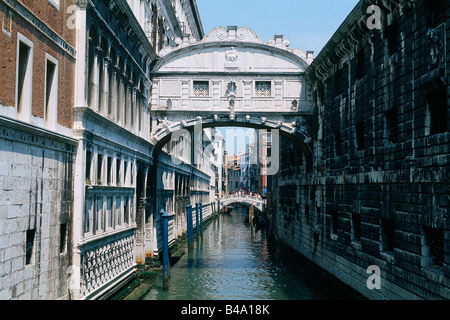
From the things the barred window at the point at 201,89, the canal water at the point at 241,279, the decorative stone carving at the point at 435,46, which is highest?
the barred window at the point at 201,89

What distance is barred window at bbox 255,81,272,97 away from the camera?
1955 centimetres

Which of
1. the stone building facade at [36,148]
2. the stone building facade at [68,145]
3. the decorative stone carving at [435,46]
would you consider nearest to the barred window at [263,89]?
the stone building facade at [68,145]

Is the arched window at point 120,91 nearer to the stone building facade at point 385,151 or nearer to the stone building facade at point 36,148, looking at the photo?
the stone building facade at point 36,148

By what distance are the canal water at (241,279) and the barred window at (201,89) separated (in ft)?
23.4

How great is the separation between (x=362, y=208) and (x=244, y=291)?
5302mm

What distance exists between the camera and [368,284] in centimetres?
1260

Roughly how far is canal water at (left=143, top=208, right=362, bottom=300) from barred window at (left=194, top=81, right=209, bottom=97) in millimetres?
7127

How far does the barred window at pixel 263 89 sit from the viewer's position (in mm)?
19547

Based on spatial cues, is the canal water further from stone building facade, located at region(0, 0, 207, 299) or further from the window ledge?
the window ledge

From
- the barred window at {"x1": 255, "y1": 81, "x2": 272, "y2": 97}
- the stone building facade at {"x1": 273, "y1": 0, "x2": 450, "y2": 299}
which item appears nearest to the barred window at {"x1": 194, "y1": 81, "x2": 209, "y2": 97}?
the barred window at {"x1": 255, "y1": 81, "x2": 272, "y2": 97}

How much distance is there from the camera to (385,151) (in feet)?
39.0

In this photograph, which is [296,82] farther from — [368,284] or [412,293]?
[412,293]

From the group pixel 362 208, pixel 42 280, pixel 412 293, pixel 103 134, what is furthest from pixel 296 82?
pixel 42 280

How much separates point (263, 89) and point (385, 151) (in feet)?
27.7
